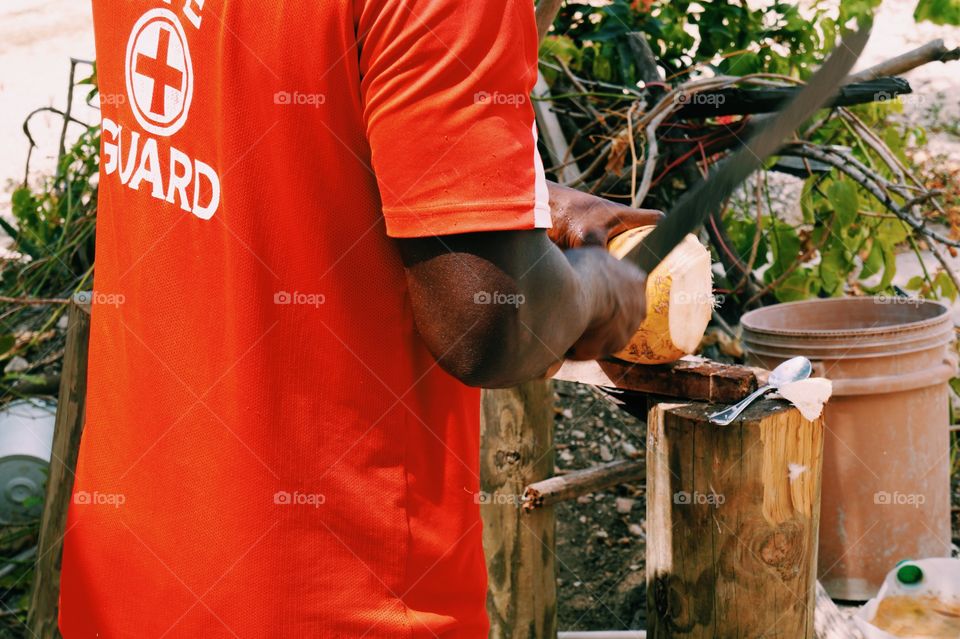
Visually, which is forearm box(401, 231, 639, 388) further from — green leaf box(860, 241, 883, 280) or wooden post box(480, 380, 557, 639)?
green leaf box(860, 241, 883, 280)

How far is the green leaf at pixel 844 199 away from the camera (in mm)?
3402

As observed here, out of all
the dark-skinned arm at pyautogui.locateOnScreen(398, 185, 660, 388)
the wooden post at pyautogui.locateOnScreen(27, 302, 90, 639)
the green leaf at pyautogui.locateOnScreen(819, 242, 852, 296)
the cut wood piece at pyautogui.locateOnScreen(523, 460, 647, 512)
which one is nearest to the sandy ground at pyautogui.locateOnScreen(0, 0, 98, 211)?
the wooden post at pyautogui.locateOnScreen(27, 302, 90, 639)

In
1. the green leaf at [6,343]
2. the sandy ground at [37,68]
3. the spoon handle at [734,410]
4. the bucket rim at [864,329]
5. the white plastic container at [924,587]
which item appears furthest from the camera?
the sandy ground at [37,68]

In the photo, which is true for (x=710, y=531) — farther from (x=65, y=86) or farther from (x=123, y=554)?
(x=65, y=86)

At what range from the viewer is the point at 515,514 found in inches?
106

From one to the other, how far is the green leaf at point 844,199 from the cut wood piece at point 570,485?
1293mm

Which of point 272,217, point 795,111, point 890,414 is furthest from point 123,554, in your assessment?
point 890,414

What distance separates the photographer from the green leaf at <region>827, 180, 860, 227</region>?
3402 mm

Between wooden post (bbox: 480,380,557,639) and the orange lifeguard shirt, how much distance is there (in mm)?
1367

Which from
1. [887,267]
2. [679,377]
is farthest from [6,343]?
[887,267]

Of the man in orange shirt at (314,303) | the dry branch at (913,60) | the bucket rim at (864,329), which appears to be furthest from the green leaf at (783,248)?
the man in orange shirt at (314,303)

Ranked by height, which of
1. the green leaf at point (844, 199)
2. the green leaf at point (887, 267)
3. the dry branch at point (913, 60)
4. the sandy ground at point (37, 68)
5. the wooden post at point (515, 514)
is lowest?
the wooden post at point (515, 514)

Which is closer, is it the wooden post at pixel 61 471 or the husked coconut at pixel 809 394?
the husked coconut at pixel 809 394

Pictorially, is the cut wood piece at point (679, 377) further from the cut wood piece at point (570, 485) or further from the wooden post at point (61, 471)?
the wooden post at point (61, 471)
